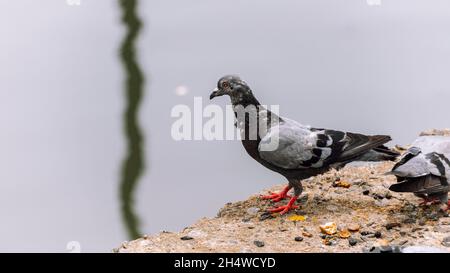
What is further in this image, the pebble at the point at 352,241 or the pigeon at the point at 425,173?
the pigeon at the point at 425,173

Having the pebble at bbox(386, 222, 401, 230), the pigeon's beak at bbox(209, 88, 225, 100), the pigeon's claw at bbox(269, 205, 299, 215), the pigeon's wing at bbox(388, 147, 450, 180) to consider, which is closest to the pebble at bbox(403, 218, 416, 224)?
the pebble at bbox(386, 222, 401, 230)

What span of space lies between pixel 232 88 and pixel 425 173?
194cm

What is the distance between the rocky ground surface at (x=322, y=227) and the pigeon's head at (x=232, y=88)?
46.7 inches

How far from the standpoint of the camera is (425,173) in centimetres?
680

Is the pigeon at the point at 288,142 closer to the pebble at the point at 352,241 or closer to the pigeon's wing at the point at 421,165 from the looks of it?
the pigeon's wing at the point at 421,165

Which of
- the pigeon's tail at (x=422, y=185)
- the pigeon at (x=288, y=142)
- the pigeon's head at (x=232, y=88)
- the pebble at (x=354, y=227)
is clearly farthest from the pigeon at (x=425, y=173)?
the pigeon's head at (x=232, y=88)

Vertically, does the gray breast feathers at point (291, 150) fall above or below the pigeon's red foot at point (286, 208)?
above

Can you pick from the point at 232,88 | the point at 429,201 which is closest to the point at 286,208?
the point at 232,88

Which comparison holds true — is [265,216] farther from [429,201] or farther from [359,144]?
[429,201]

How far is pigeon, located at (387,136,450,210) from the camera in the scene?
22.2ft

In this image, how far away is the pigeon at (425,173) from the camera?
6781mm

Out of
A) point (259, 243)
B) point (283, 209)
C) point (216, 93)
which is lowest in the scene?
point (259, 243)

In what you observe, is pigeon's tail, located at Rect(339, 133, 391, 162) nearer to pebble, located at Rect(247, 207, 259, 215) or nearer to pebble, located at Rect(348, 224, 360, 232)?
pebble, located at Rect(348, 224, 360, 232)

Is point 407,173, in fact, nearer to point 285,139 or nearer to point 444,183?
point 444,183
